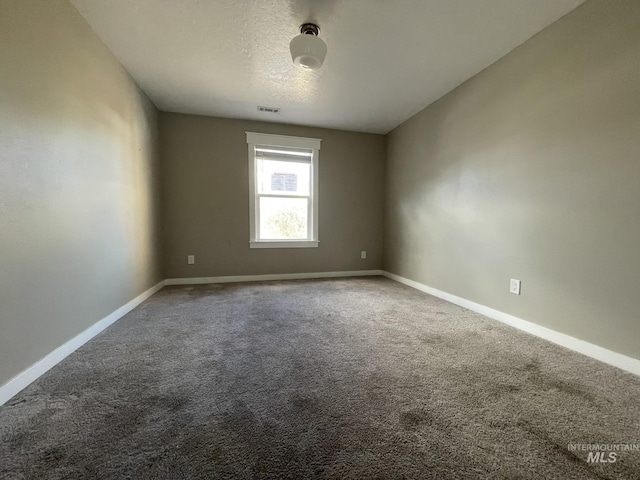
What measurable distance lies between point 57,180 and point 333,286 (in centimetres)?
282

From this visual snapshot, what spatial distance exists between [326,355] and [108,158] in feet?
7.65

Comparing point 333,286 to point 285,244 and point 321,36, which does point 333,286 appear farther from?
point 321,36

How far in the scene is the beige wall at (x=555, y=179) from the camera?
1556mm

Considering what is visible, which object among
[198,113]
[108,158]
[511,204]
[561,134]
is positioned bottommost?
[511,204]

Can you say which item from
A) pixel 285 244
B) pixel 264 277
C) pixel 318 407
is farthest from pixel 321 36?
pixel 264 277

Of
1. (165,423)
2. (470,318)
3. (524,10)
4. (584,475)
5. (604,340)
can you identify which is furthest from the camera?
(470,318)

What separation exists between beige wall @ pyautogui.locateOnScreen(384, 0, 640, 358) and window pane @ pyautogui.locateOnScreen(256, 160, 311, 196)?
6.30ft

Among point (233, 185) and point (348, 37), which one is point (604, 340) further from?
Result: point (233, 185)

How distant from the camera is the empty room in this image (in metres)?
1.02

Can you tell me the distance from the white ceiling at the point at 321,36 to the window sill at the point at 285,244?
1.83 m

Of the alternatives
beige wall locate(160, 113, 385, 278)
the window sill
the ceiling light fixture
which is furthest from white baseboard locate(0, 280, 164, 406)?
the ceiling light fixture

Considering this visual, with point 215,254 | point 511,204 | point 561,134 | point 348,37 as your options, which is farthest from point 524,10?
point 215,254

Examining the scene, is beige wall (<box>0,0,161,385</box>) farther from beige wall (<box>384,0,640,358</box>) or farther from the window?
beige wall (<box>384,0,640,358</box>)

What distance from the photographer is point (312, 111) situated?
135 inches
